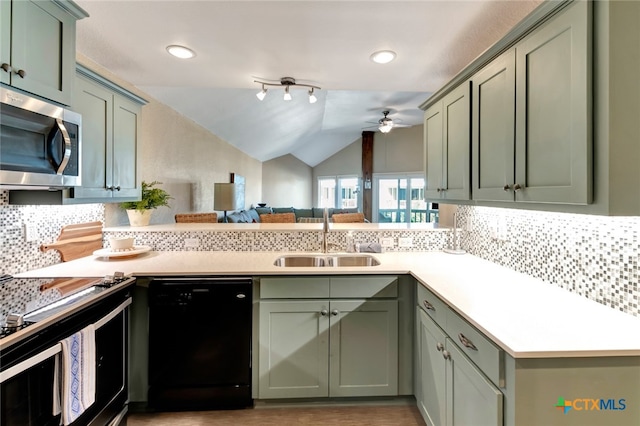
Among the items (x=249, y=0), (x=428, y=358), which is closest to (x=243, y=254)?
(x=428, y=358)

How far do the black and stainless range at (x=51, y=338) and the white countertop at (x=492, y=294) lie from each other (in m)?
0.27

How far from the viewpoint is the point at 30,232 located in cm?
190

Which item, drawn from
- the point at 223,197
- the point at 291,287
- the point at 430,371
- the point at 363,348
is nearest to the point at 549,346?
the point at 430,371

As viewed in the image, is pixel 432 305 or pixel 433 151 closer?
pixel 432 305

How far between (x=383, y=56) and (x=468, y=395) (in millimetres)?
2039

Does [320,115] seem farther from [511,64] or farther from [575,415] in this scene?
[575,415]

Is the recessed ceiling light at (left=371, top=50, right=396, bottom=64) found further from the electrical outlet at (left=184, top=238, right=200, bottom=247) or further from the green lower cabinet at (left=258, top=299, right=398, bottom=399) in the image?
the electrical outlet at (left=184, top=238, right=200, bottom=247)

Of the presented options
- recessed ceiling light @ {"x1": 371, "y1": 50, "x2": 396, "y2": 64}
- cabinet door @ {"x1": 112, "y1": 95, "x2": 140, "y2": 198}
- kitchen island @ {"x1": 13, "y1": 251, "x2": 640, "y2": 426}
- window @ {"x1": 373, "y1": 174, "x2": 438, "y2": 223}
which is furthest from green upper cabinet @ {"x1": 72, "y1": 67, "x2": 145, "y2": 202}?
window @ {"x1": 373, "y1": 174, "x2": 438, "y2": 223}

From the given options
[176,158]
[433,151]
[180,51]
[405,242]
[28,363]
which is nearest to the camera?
[28,363]

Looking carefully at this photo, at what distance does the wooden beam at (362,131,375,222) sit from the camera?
9.11 meters

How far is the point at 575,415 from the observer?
1.03 metres

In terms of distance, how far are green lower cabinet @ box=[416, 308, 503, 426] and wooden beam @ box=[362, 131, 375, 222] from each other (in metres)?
7.26

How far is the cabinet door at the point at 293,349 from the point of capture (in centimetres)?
201

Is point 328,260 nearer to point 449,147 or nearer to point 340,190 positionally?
point 449,147
